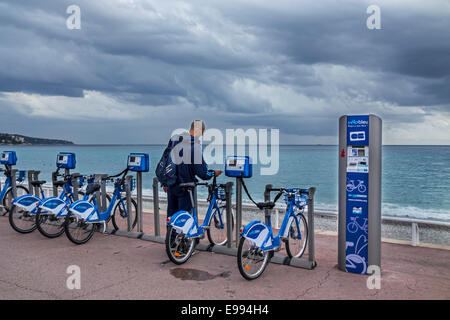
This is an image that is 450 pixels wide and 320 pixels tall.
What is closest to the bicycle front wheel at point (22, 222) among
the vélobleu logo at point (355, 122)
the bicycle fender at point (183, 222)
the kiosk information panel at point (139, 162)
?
the kiosk information panel at point (139, 162)

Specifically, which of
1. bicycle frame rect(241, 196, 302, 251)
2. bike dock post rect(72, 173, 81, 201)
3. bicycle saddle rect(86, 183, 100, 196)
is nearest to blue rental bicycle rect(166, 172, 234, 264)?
bicycle frame rect(241, 196, 302, 251)

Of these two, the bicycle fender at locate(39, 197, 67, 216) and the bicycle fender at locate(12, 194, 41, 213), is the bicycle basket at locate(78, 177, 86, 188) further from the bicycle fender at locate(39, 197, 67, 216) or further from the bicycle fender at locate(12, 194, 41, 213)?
the bicycle fender at locate(39, 197, 67, 216)

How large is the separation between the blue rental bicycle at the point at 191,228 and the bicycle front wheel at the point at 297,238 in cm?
108

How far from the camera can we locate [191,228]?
538 cm

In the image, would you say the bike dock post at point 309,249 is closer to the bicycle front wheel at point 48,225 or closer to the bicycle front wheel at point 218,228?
the bicycle front wheel at point 218,228

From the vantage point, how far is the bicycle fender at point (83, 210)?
6.08m

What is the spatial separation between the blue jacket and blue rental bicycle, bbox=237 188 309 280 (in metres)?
1.13

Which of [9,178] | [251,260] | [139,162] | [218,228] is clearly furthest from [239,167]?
[9,178]

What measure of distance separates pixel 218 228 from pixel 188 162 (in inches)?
47.4

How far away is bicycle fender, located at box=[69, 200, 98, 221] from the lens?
19.9 feet

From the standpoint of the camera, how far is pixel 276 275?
478 cm
